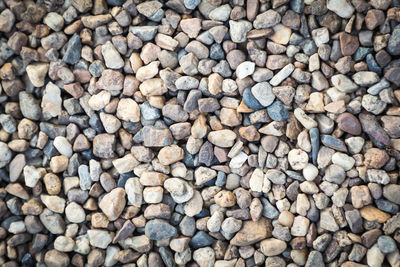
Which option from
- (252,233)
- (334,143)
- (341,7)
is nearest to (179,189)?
(252,233)

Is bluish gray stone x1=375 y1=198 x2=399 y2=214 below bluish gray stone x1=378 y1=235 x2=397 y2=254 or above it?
above

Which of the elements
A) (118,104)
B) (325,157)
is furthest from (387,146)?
(118,104)

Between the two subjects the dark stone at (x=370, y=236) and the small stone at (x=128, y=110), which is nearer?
the dark stone at (x=370, y=236)

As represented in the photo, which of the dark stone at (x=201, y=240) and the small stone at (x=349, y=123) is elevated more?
the small stone at (x=349, y=123)

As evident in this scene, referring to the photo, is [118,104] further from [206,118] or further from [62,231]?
[62,231]

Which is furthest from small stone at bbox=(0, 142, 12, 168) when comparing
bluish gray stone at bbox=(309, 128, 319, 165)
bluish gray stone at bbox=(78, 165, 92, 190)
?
bluish gray stone at bbox=(309, 128, 319, 165)

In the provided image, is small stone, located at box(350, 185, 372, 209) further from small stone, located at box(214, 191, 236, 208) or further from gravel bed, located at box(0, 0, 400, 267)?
small stone, located at box(214, 191, 236, 208)

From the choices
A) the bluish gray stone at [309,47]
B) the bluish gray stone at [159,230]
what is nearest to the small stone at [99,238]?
the bluish gray stone at [159,230]

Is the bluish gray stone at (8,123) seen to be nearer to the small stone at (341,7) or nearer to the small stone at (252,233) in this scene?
the small stone at (252,233)
